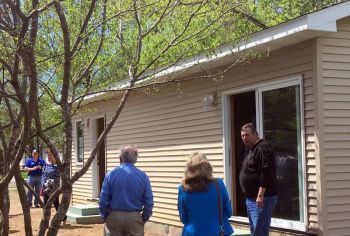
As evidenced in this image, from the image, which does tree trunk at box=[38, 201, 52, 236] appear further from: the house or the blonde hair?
the house

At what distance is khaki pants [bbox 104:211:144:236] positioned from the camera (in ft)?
18.7

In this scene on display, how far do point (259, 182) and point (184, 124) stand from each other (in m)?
3.76

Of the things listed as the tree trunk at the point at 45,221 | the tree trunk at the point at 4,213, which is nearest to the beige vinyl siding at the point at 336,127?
the tree trunk at the point at 45,221

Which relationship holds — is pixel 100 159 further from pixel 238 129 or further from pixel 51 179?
pixel 238 129

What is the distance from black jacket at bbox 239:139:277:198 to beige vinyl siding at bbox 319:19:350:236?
1.03 m

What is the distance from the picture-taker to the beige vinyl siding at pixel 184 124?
264 inches

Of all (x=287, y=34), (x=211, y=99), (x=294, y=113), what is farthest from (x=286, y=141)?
(x=211, y=99)

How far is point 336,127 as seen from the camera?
6625 mm

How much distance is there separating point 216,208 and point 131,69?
7.65ft

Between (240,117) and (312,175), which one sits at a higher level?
(240,117)

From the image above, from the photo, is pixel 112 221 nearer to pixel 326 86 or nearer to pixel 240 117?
pixel 326 86

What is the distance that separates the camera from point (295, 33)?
6375mm

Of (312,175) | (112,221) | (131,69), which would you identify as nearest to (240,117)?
(312,175)

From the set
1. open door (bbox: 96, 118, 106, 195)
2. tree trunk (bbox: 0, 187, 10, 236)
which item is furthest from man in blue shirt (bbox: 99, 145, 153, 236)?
open door (bbox: 96, 118, 106, 195)
